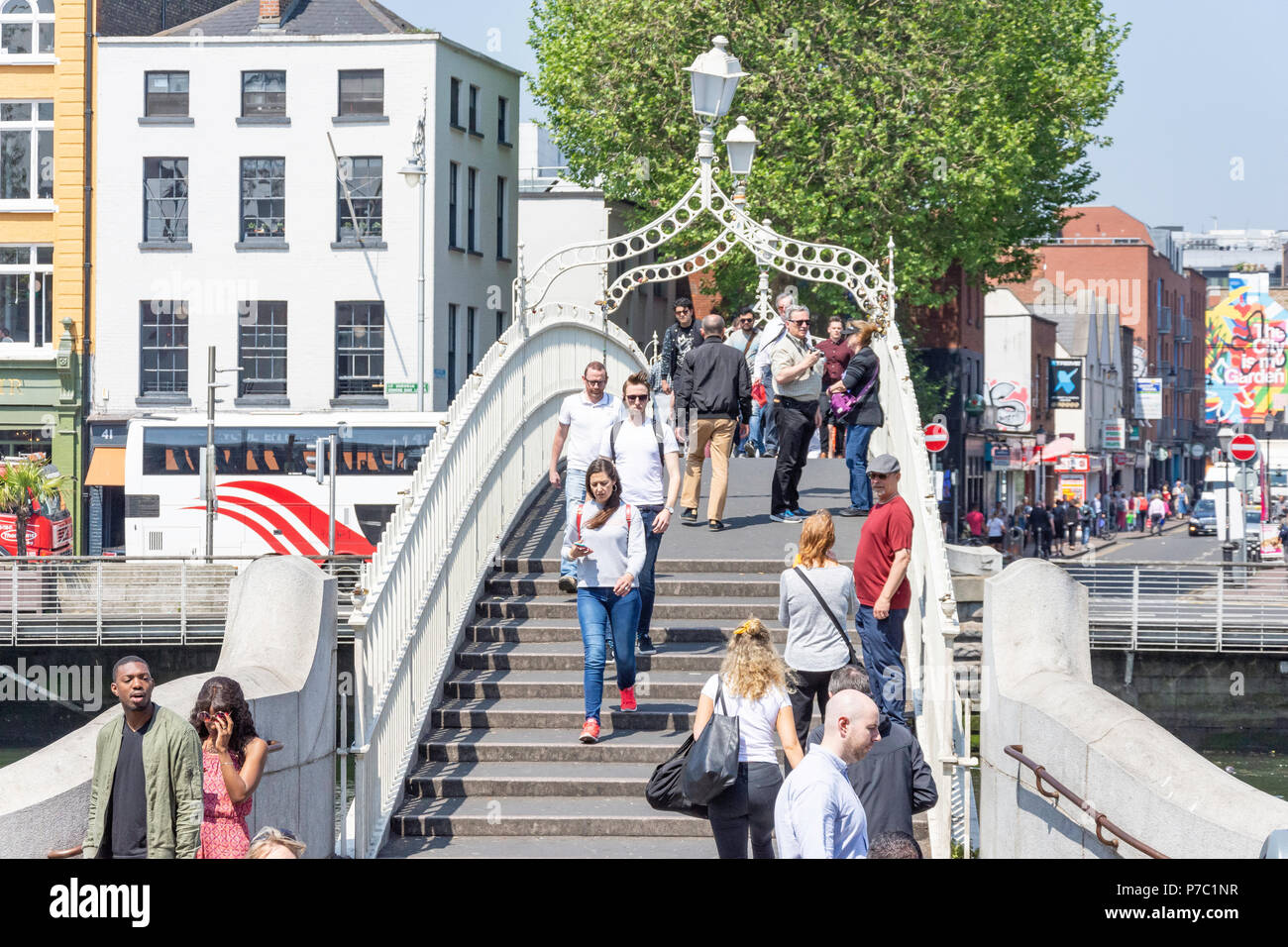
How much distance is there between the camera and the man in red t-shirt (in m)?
9.67

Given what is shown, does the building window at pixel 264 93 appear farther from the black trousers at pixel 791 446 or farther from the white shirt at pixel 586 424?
the white shirt at pixel 586 424

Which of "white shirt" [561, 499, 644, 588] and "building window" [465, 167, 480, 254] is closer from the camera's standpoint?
"white shirt" [561, 499, 644, 588]

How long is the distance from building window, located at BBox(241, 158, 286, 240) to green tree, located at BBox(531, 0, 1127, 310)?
25.5 ft

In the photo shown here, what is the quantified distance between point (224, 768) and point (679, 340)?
1067 centimetres

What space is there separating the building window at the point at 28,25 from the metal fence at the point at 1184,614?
104 ft

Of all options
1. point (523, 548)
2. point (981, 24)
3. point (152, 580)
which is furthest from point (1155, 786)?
point (981, 24)

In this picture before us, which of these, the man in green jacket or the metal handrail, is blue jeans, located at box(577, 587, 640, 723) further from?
the man in green jacket

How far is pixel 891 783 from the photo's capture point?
7156 millimetres

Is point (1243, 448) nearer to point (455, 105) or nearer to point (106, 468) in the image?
point (455, 105)

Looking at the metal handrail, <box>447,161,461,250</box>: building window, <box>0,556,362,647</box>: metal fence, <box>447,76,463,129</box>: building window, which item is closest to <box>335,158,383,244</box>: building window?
<box>447,161,461,250</box>: building window

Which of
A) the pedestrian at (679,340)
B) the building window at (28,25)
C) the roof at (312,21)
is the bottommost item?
the pedestrian at (679,340)

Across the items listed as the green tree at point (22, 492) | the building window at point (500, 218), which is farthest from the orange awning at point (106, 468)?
the building window at point (500, 218)

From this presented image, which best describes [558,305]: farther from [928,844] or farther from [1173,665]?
[1173,665]

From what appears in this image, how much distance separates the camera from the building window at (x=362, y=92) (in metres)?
44.9
